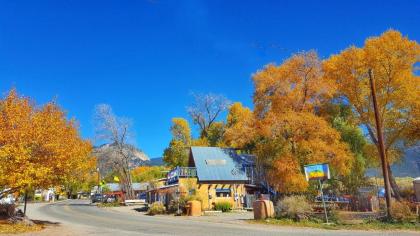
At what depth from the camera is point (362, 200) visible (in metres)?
32.5

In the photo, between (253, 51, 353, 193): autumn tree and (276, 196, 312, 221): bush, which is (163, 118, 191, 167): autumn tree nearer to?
(253, 51, 353, 193): autumn tree

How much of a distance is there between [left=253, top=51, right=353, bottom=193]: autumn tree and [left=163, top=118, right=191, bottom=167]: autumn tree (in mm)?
23581

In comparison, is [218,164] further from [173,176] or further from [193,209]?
[193,209]

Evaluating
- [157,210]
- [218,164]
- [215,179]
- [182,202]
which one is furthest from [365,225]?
[218,164]

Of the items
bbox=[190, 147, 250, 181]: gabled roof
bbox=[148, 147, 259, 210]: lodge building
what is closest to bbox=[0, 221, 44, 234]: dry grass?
bbox=[148, 147, 259, 210]: lodge building

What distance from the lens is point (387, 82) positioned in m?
36.6

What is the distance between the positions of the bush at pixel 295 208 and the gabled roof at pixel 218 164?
1673cm

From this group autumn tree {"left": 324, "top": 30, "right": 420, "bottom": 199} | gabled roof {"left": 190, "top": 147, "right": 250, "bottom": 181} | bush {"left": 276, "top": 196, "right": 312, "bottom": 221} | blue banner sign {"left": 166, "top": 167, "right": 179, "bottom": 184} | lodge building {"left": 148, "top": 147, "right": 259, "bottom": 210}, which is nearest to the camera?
bush {"left": 276, "top": 196, "right": 312, "bottom": 221}

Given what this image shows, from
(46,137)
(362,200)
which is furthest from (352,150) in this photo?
(46,137)

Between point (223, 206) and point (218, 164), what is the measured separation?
5.80 meters

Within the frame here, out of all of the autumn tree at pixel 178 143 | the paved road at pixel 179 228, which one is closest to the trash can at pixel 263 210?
the paved road at pixel 179 228

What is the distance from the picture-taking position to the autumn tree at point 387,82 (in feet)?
118

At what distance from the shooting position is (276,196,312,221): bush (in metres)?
24.4

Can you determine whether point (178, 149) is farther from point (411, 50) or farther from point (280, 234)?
point (280, 234)
